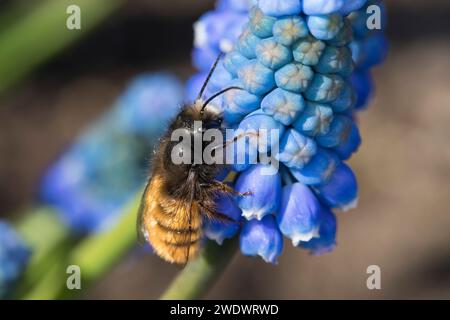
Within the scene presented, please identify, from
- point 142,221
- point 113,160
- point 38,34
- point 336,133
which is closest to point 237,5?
point 336,133

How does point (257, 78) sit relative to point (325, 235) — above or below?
above

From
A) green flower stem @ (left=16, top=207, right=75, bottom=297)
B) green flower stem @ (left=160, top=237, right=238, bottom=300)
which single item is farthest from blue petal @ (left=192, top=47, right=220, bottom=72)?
green flower stem @ (left=16, top=207, right=75, bottom=297)

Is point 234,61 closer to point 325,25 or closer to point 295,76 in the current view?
point 295,76

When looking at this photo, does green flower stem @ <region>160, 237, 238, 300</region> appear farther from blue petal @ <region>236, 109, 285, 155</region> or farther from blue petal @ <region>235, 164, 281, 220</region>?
blue petal @ <region>236, 109, 285, 155</region>

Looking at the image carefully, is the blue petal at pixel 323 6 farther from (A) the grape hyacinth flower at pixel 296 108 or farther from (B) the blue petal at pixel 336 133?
(B) the blue petal at pixel 336 133

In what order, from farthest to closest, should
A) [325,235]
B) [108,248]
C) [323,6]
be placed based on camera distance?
1. [108,248]
2. [325,235]
3. [323,6]

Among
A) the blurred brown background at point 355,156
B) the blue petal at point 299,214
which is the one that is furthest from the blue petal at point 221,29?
the blurred brown background at point 355,156

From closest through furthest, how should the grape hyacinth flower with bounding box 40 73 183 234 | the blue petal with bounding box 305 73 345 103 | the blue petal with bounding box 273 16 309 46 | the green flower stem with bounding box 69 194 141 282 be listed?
the blue petal with bounding box 273 16 309 46 < the blue petal with bounding box 305 73 345 103 < the green flower stem with bounding box 69 194 141 282 < the grape hyacinth flower with bounding box 40 73 183 234
